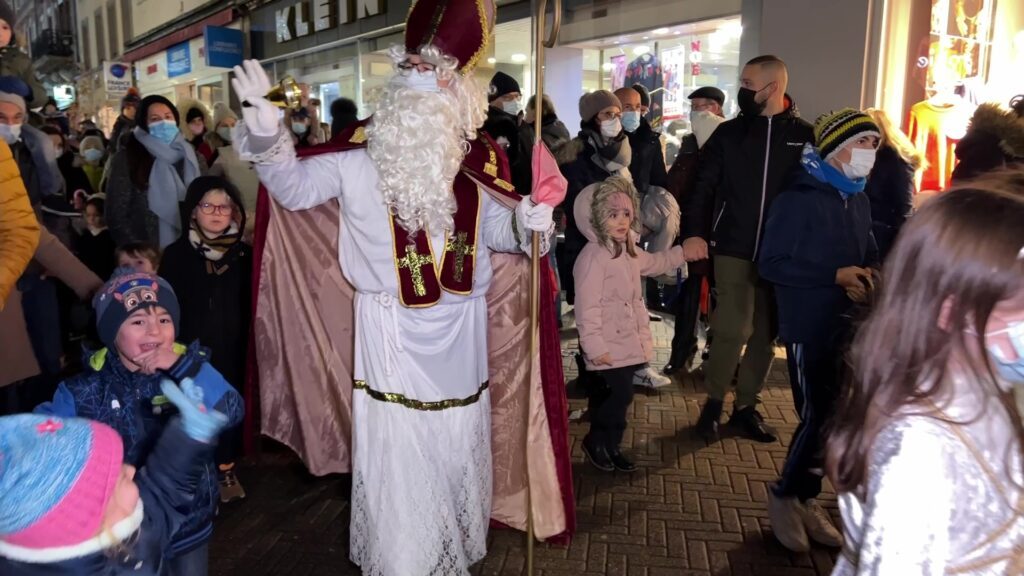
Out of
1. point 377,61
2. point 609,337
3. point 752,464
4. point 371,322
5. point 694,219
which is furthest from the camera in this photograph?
point 377,61

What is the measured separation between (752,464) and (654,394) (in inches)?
46.8

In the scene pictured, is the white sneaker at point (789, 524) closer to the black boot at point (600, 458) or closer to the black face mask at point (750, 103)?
the black boot at point (600, 458)

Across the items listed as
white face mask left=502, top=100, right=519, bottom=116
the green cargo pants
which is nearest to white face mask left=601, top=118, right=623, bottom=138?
white face mask left=502, top=100, right=519, bottom=116

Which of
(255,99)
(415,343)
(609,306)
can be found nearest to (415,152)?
(255,99)

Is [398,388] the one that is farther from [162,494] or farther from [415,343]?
[162,494]

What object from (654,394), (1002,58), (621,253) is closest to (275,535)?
(621,253)

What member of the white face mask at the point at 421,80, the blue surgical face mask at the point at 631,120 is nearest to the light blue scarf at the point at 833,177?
the white face mask at the point at 421,80

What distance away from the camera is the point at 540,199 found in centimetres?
250

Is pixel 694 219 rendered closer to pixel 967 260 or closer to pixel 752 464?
pixel 752 464

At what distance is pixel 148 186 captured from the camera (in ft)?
15.7

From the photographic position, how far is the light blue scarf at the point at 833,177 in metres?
3.04

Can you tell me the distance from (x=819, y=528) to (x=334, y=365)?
2.11 metres

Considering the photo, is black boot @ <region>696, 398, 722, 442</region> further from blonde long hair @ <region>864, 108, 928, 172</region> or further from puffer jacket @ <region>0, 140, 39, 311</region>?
puffer jacket @ <region>0, 140, 39, 311</region>

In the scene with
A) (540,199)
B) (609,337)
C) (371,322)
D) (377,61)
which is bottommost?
(609,337)
